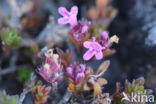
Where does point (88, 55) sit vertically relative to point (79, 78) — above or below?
above

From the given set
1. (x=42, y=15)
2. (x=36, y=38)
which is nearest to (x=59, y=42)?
(x=36, y=38)

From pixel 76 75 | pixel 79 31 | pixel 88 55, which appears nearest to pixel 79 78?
pixel 76 75

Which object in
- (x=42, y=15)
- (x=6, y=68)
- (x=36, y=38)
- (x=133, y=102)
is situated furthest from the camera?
(x=42, y=15)

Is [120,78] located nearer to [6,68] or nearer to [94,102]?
[94,102]

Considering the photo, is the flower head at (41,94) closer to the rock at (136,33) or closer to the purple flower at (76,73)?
the purple flower at (76,73)

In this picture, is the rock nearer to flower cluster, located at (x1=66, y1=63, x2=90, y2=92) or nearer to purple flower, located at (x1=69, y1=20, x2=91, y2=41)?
purple flower, located at (x1=69, y1=20, x2=91, y2=41)

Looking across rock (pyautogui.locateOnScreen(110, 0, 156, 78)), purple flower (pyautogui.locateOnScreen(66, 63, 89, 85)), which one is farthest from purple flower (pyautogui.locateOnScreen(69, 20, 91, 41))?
rock (pyautogui.locateOnScreen(110, 0, 156, 78))

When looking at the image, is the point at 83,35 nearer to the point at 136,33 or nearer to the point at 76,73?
the point at 76,73

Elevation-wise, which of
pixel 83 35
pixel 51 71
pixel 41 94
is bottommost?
pixel 41 94

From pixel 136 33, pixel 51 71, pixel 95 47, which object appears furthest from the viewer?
pixel 136 33

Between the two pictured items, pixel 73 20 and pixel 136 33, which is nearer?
pixel 73 20

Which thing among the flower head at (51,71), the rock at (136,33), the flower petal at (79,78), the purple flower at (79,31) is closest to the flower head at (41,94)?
the flower head at (51,71)
